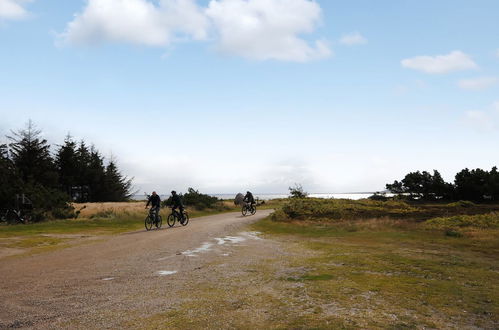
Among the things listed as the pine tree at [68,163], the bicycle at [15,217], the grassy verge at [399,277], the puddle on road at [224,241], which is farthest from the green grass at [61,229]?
the pine tree at [68,163]

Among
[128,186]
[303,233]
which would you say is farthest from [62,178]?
[303,233]

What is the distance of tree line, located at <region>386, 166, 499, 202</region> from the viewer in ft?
168

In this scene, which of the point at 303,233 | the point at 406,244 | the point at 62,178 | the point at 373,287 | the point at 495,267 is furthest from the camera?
the point at 62,178

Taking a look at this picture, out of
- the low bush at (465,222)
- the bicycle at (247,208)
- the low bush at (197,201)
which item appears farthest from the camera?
the low bush at (197,201)

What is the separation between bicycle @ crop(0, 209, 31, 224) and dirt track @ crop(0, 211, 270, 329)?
1330 centimetres

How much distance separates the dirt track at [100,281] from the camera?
21.6 feet

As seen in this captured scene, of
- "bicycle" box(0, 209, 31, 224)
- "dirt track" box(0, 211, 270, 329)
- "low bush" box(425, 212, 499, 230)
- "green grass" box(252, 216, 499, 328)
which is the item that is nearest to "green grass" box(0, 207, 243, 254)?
"bicycle" box(0, 209, 31, 224)

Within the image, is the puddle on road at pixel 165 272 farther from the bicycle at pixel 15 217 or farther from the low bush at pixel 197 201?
the low bush at pixel 197 201

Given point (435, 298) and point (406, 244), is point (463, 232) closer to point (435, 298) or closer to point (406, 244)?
point (406, 244)

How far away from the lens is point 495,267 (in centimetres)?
1109

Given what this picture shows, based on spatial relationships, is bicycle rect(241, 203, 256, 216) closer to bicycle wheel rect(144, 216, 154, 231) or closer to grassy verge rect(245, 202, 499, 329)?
bicycle wheel rect(144, 216, 154, 231)

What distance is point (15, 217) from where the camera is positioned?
26.9 meters

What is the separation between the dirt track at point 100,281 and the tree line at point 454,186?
4595cm

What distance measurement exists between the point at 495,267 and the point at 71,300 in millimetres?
11030
